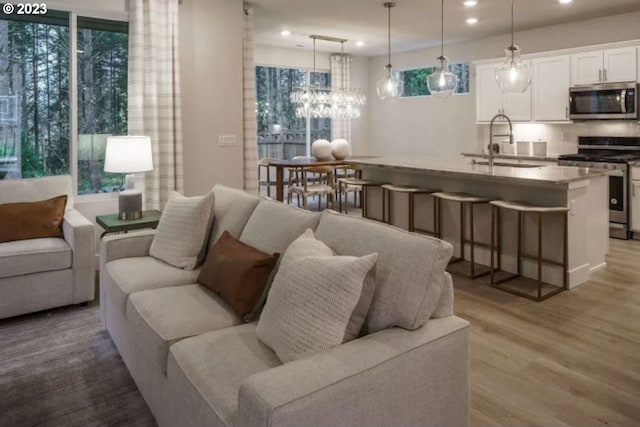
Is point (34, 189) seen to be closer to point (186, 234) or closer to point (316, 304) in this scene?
point (186, 234)

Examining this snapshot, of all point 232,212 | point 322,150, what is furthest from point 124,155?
point 322,150

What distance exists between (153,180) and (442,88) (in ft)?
10.2

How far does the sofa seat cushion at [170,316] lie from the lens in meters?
2.09

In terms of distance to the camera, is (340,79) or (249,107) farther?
(340,79)

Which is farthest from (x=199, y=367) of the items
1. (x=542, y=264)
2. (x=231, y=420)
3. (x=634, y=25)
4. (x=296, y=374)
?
(x=634, y=25)

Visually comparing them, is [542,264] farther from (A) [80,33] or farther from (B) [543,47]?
(A) [80,33]

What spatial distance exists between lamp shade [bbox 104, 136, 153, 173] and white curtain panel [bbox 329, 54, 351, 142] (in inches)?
230

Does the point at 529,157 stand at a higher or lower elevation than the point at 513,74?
lower

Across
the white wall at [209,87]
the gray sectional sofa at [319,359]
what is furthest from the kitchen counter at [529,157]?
the gray sectional sofa at [319,359]

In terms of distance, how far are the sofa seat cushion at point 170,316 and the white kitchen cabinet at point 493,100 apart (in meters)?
5.94

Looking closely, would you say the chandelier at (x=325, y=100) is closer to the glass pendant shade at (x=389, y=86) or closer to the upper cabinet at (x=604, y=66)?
the glass pendant shade at (x=389, y=86)

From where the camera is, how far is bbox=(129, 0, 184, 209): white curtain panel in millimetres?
4891

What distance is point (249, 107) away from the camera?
5.88 meters

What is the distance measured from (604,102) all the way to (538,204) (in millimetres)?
2689
